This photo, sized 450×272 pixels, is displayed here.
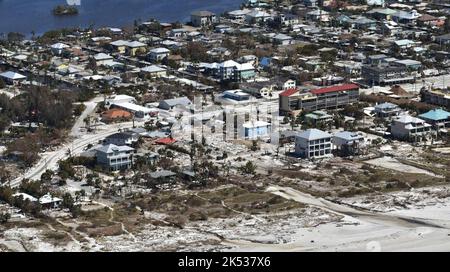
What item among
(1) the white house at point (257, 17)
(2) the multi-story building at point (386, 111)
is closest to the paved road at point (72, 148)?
(2) the multi-story building at point (386, 111)

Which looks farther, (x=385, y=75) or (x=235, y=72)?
(x=235, y=72)

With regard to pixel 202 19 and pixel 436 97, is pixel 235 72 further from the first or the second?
pixel 202 19

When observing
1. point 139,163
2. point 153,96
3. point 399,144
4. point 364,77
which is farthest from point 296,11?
point 139,163

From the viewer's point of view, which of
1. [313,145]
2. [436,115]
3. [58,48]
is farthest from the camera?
[58,48]

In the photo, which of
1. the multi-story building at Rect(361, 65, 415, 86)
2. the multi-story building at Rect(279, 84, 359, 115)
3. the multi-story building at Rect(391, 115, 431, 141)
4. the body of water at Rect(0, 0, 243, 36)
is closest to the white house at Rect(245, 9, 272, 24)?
the body of water at Rect(0, 0, 243, 36)

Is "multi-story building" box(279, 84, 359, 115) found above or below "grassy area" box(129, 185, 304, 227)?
below

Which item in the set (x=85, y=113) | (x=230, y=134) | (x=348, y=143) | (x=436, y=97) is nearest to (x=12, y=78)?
(x=85, y=113)

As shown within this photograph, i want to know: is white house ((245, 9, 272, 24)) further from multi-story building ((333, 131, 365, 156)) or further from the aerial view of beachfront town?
multi-story building ((333, 131, 365, 156))
